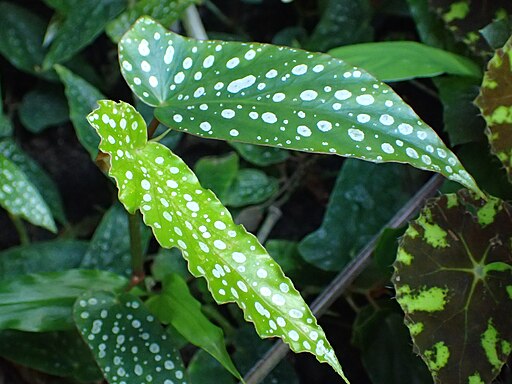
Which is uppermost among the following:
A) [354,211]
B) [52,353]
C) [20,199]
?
[20,199]

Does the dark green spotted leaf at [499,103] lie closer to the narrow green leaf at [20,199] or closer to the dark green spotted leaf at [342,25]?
the dark green spotted leaf at [342,25]

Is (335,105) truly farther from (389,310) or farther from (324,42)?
(324,42)

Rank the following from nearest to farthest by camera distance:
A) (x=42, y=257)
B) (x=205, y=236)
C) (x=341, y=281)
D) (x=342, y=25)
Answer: (x=205, y=236)
(x=341, y=281)
(x=42, y=257)
(x=342, y=25)

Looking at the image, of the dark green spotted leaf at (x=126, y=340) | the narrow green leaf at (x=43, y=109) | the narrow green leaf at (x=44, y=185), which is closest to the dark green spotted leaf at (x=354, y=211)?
the dark green spotted leaf at (x=126, y=340)

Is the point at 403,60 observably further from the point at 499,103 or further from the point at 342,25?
the point at 342,25

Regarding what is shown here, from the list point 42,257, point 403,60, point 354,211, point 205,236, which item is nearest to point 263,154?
point 354,211
